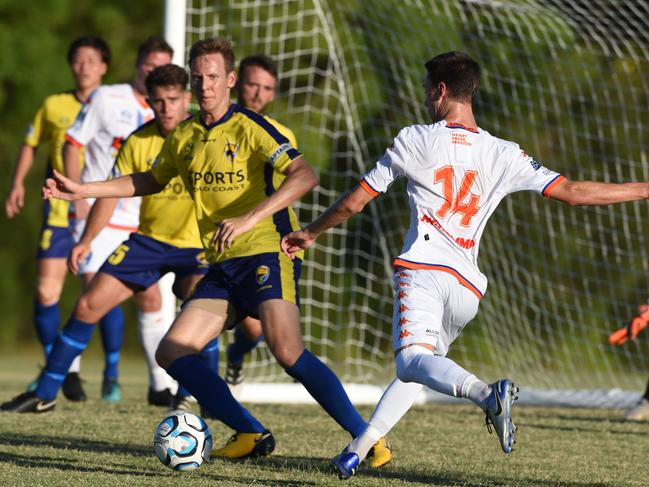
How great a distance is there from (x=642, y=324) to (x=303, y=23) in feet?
32.8

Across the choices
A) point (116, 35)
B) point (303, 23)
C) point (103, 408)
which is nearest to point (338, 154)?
point (303, 23)

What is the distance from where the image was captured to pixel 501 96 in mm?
11773

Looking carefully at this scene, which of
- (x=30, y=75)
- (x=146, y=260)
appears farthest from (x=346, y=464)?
(x=30, y=75)

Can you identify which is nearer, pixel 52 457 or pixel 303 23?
pixel 52 457

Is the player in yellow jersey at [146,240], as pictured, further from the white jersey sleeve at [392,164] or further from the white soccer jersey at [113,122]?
the white jersey sleeve at [392,164]

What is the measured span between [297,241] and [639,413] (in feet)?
11.9

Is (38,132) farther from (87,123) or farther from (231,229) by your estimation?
(231,229)

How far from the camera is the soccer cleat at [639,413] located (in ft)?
24.0

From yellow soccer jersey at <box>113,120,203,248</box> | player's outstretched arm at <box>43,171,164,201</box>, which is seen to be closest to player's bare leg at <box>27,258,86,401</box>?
yellow soccer jersey at <box>113,120,203,248</box>

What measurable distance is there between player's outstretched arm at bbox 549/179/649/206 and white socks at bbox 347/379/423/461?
90 centimetres

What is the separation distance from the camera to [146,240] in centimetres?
664

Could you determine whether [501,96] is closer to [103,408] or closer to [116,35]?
[103,408]

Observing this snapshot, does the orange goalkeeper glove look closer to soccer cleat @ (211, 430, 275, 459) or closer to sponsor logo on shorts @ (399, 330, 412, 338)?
sponsor logo on shorts @ (399, 330, 412, 338)

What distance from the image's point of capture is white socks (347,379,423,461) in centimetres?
443
